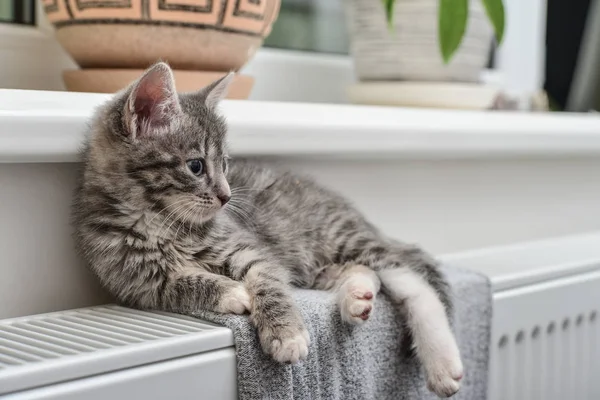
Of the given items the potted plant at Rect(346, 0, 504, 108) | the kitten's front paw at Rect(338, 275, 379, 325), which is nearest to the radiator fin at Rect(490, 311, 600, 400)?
the kitten's front paw at Rect(338, 275, 379, 325)

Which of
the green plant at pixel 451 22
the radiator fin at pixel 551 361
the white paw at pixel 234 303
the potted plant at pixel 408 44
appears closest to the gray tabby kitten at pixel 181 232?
the white paw at pixel 234 303

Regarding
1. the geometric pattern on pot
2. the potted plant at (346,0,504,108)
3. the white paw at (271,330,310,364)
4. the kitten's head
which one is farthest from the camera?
the potted plant at (346,0,504,108)

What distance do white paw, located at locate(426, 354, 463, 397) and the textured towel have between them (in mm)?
39

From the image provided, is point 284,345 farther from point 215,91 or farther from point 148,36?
point 148,36

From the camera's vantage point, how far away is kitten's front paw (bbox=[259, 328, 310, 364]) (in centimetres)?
74

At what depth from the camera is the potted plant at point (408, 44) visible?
129 centimetres

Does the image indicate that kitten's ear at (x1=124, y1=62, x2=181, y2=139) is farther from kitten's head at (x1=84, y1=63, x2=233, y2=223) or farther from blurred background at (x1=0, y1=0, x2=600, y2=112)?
blurred background at (x1=0, y1=0, x2=600, y2=112)

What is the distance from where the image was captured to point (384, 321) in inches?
35.5

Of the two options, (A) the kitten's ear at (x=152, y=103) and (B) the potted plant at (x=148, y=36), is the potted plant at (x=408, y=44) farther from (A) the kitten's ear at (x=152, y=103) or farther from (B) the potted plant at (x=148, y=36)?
(A) the kitten's ear at (x=152, y=103)

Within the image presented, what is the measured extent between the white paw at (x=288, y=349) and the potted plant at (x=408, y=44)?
0.66 meters

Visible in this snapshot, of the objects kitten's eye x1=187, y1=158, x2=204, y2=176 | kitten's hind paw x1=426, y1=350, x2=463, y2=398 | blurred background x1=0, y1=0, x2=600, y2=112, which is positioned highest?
blurred background x1=0, y1=0, x2=600, y2=112

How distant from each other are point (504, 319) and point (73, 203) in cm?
59

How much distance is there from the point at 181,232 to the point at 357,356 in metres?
0.24

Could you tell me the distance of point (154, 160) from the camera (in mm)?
865
